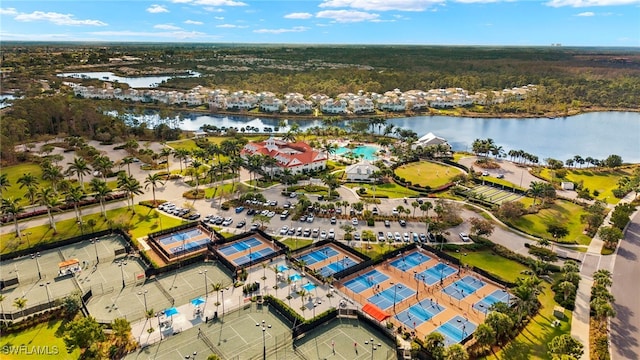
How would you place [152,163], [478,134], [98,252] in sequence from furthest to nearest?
[478,134]
[152,163]
[98,252]

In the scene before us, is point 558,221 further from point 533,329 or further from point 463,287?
point 533,329

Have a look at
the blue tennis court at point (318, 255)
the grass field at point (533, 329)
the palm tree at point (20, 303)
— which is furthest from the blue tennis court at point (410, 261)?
the palm tree at point (20, 303)

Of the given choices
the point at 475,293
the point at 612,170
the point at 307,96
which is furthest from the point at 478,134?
the point at 475,293

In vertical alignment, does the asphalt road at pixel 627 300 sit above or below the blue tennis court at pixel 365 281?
above

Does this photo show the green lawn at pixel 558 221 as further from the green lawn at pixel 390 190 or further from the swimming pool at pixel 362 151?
the swimming pool at pixel 362 151

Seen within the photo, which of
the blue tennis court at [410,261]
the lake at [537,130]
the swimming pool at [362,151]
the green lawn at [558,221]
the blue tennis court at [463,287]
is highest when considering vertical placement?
the lake at [537,130]

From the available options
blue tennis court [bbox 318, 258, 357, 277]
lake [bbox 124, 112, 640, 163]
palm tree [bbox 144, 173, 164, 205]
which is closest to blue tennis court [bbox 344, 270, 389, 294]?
blue tennis court [bbox 318, 258, 357, 277]

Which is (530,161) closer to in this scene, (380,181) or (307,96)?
(380,181)
